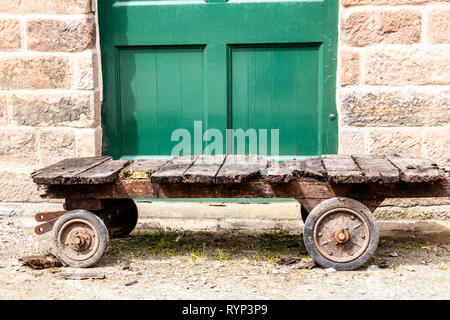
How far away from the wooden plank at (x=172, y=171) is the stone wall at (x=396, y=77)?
130 centimetres

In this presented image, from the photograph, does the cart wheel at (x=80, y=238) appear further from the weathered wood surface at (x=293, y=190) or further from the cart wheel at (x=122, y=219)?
the cart wheel at (x=122, y=219)

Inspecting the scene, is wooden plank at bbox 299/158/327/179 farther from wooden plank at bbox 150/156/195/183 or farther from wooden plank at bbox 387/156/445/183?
wooden plank at bbox 150/156/195/183

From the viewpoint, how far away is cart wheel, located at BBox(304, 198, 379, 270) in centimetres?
315

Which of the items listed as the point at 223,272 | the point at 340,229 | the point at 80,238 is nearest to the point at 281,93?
the point at 340,229

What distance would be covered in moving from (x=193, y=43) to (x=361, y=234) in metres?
2.02

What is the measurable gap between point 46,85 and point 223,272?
2.05m

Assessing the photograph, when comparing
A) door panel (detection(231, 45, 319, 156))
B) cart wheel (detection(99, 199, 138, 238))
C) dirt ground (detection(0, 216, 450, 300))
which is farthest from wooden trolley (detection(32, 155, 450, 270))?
door panel (detection(231, 45, 319, 156))

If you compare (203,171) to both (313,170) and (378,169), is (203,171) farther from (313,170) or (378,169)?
(378,169)

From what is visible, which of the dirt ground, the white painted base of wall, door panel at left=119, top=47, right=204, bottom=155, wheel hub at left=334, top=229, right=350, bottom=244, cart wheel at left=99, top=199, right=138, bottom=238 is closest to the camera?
the dirt ground

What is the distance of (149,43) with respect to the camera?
4324mm

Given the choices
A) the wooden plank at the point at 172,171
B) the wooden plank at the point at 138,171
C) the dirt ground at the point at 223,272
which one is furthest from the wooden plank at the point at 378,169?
the wooden plank at the point at 138,171

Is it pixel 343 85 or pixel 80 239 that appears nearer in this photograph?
pixel 80 239

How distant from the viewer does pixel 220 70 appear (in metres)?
4.32

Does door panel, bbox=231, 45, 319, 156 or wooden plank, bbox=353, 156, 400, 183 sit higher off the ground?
door panel, bbox=231, 45, 319, 156
